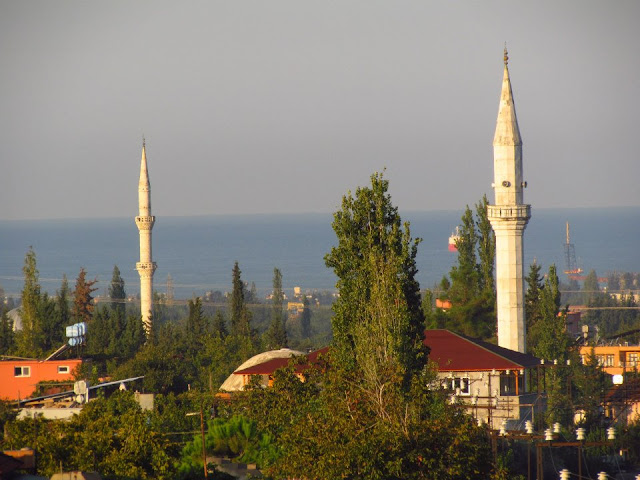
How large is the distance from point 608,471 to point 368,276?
13.5 m

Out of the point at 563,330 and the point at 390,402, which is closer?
the point at 390,402

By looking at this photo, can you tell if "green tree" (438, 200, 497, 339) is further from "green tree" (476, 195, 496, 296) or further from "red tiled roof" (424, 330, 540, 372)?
"red tiled roof" (424, 330, 540, 372)

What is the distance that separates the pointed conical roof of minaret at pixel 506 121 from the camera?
205 feet

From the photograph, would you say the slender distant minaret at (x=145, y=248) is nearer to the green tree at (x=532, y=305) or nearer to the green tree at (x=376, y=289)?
the green tree at (x=532, y=305)

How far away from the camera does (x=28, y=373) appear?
229 ft

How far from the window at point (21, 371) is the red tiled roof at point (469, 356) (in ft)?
73.6

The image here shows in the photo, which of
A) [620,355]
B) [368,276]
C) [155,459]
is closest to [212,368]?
[620,355]

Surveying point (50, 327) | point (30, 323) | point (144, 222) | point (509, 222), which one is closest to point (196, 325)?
point (50, 327)

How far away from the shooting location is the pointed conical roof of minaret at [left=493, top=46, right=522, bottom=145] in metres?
62.4

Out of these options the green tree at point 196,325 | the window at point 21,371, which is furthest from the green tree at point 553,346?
the window at point 21,371

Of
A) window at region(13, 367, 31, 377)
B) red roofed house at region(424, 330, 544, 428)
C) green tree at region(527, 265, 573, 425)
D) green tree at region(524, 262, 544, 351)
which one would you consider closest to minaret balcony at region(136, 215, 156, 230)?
green tree at region(524, 262, 544, 351)

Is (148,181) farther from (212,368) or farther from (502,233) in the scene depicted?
(502,233)

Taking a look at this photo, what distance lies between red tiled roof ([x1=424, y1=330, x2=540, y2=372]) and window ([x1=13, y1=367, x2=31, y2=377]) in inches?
883

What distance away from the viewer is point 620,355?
260 feet
